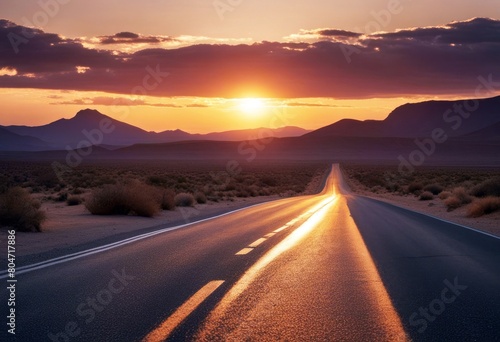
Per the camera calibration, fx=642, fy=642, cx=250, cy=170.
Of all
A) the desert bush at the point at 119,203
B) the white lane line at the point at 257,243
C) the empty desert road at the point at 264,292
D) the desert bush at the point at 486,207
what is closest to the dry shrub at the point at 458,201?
the desert bush at the point at 486,207

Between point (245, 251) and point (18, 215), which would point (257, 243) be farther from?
point (18, 215)

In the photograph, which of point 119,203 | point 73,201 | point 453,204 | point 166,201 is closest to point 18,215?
point 119,203

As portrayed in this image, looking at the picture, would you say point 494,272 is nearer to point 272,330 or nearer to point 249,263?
point 249,263

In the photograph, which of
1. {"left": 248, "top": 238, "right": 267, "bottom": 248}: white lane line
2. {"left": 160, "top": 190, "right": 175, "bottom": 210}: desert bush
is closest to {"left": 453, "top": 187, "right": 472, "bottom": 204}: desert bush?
{"left": 160, "top": 190, "right": 175, "bottom": 210}: desert bush

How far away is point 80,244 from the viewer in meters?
14.5

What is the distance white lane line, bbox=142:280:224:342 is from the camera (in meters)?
6.48

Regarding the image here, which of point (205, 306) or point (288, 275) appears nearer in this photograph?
point (205, 306)

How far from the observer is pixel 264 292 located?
28.7 ft

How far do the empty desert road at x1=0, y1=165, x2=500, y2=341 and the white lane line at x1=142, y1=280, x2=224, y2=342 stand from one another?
0.01 metres

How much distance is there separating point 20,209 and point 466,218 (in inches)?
704

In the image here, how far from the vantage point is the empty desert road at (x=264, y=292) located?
6.79 metres

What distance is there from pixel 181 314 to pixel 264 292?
170cm

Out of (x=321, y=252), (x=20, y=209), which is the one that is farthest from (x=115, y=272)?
(x=20, y=209)

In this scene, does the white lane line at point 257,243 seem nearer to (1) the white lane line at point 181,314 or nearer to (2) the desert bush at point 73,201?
(1) the white lane line at point 181,314
